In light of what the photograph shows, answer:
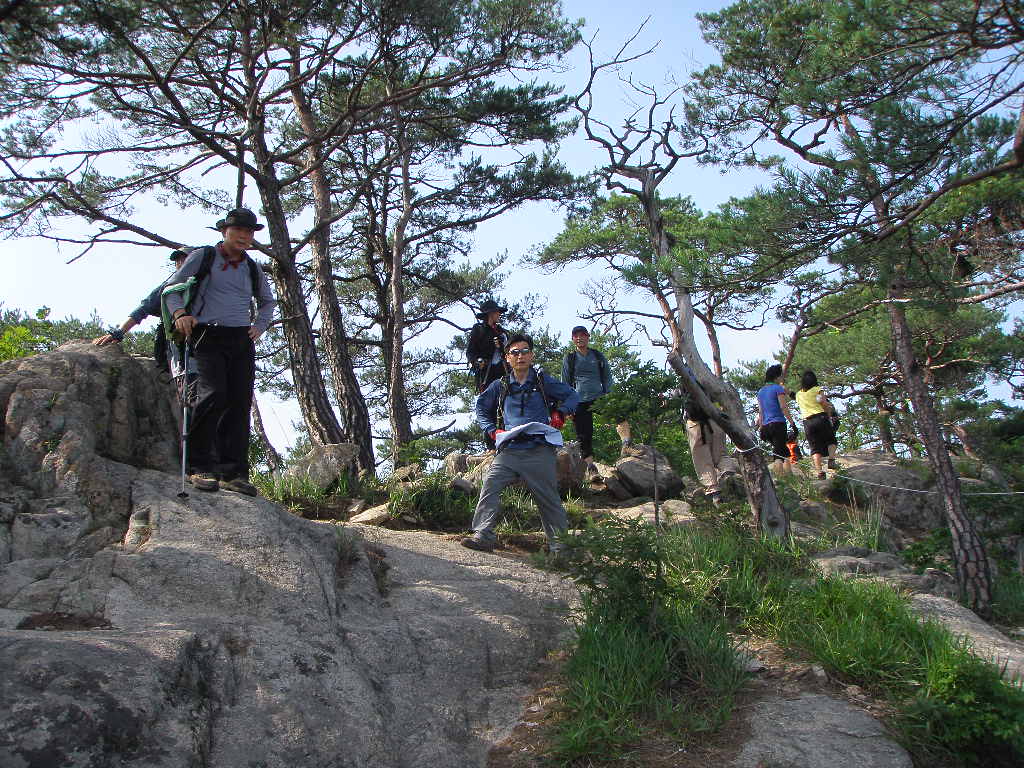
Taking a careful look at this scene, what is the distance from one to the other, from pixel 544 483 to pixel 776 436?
593cm

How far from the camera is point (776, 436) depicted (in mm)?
11094

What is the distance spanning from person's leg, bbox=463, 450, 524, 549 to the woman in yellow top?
20.9 feet

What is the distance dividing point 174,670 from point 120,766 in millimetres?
544

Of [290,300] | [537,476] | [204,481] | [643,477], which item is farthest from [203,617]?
[643,477]

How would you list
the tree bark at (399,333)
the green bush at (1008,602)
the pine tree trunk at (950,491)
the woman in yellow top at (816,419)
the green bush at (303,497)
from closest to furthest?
the green bush at (1008,602), the pine tree trunk at (950,491), the green bush at (303,497), the woman in yellow top at (816,419), the tree bark at (399,333)

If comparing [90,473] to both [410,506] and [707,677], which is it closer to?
[410,506]

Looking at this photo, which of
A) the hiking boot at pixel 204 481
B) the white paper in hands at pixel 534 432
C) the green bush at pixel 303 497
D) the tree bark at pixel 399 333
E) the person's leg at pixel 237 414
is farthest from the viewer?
the tree bark at pixel 399 333

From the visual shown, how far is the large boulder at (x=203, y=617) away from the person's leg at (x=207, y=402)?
0.30 meters

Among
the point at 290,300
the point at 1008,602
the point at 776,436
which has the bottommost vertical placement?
the point at 1008,602

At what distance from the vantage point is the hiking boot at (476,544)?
6445mm

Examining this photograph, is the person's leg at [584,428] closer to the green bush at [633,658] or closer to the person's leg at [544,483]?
the person's leg at [544,483]

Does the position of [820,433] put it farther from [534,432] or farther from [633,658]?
[633,658]

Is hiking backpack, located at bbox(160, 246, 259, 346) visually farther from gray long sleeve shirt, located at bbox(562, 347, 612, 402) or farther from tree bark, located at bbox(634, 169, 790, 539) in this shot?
gray long sleeve shirt, located at bbox(562, 347, 612, 402)

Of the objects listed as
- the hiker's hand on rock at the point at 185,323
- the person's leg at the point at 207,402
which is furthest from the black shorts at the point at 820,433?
the hiker's hand on rock at the point at 185,323
